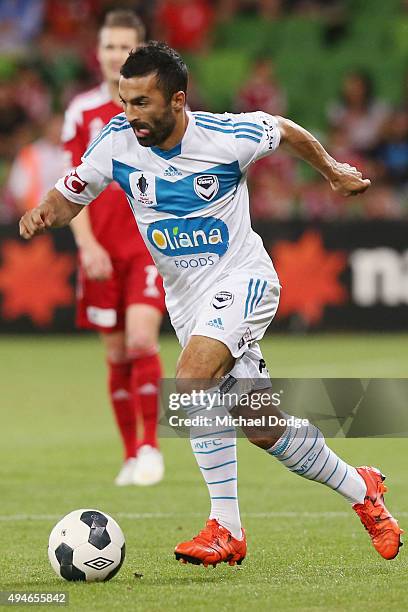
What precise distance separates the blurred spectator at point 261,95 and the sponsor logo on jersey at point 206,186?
13.0m

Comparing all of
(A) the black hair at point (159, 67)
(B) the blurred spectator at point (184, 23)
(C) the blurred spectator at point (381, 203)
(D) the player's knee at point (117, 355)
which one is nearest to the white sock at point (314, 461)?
(A) the black hair at point (159, 67)

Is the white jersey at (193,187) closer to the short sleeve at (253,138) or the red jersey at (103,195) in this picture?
the short sleeve at (253,138)

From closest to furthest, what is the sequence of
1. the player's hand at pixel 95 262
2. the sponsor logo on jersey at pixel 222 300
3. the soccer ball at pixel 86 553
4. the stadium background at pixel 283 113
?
1. the soccer ball at pixel 86 553
2. the sponsor logo on jersey at pixel 222 300
3. the player's hand at pixel 95 262
4. the stadium background at pixel 283 113

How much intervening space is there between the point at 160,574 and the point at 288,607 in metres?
0.86

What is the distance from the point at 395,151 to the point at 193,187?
12.3 metres

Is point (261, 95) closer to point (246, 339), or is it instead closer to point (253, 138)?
point (253, 138)

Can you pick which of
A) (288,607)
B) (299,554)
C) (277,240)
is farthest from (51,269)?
(288,607)

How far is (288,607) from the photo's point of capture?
475 cm

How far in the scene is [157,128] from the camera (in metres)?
5.55

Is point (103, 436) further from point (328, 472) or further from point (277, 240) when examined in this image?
point (277, 240)

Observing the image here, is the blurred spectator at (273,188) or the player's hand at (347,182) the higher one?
the player's hand at (347,182)

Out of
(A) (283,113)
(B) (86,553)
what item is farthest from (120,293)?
(A) (283,113)

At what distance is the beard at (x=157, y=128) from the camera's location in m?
5.54

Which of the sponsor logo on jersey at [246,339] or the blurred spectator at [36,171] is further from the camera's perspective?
the blurred spectator at [36,171]
